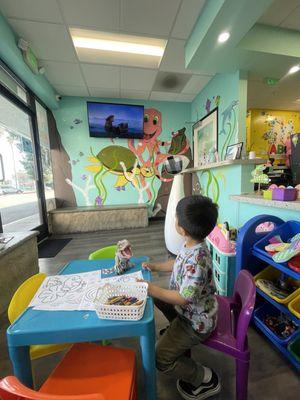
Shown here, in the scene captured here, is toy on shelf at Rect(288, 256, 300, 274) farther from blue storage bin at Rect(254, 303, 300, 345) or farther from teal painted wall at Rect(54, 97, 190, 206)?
teal painted wall at Rect(54, 97, 190, 206)

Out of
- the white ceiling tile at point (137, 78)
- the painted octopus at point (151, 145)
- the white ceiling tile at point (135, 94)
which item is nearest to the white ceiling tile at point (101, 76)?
the white ceiling tile at point (137, 78)

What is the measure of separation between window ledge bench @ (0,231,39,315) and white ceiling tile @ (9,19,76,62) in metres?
2.13

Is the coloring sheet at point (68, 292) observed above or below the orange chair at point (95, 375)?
above

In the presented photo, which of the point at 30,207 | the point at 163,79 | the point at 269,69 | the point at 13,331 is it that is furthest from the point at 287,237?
the point at 30,207

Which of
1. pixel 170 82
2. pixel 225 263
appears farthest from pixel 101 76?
pixel 225 263

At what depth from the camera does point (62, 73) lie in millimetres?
2830

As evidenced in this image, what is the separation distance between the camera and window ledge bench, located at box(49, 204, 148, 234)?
11.6 ft

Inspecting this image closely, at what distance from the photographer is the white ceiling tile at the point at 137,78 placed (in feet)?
9.20

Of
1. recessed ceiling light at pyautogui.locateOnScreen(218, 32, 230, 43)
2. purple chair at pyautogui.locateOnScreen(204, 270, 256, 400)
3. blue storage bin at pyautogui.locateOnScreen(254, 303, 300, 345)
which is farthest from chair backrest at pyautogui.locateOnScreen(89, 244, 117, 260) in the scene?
recessed ceiling light at pyautogui.locateOnScreen(218, 32, 230, 43)

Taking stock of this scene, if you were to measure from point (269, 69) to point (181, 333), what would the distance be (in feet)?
9.01

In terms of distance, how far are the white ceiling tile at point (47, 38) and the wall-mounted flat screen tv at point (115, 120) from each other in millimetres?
1178

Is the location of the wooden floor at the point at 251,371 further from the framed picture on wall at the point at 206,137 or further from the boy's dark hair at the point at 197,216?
the framed picture on wall at the point at 206,137

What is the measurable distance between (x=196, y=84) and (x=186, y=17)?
55.3 inches

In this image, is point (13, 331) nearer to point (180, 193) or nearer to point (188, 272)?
point (188, 272)
